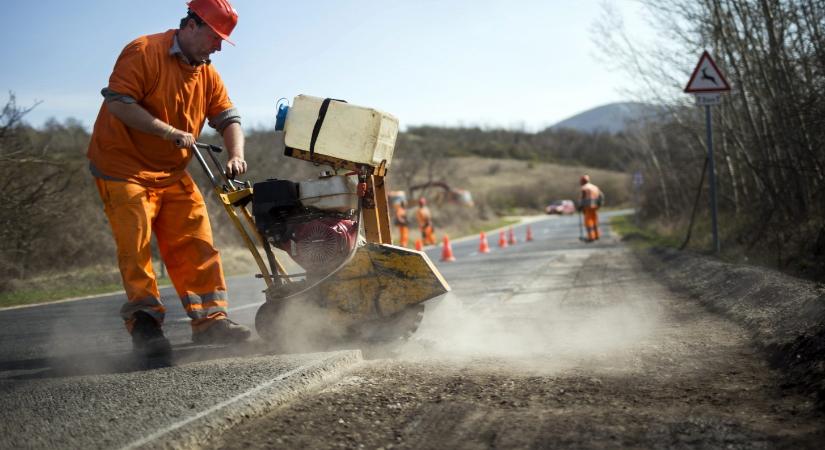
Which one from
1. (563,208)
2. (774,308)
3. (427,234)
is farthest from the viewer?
(563,208)

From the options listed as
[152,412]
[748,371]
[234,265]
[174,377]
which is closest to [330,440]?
[152,412]

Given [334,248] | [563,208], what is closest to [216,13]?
[334,248]

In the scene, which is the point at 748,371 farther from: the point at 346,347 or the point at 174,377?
the point at 174,377

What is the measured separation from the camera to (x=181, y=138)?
495 cm

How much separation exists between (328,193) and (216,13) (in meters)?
1.37

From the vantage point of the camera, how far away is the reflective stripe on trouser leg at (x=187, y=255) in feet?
17.5

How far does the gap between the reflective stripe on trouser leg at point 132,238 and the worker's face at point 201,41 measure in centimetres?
95

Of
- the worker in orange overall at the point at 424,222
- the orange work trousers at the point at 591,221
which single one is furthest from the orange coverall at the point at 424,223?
the orange work trousers at the point at 591,221

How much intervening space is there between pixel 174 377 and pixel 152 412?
31.6 inches

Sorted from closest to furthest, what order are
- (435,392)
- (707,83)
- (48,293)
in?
1. (435,392)
2. (707,83)
3. (48,293)

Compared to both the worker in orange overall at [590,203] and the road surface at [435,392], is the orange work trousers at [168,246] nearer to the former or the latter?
the road surface at [435,392]

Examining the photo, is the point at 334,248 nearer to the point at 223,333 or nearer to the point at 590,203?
the point at 223,333

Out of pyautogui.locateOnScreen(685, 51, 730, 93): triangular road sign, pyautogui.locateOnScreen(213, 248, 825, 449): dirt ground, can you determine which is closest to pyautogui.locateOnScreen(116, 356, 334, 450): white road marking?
pyautogui.locateOnScreen(213, 248, 825, 449): dirt ground

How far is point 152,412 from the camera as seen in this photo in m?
3.49
